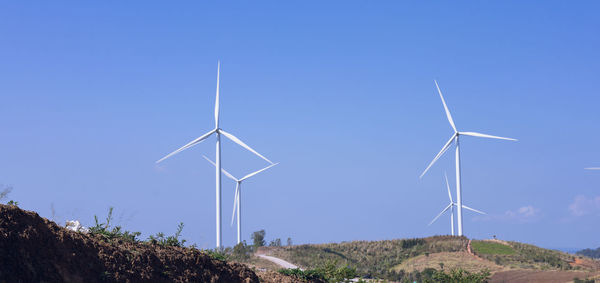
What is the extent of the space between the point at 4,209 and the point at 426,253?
2092 inches

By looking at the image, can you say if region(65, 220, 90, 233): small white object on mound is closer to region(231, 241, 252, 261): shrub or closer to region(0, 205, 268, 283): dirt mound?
region(0, 205, 268, 283): dirt mound

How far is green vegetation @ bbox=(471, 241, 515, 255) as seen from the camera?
197 feet

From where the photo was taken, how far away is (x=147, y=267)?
47.9 ft

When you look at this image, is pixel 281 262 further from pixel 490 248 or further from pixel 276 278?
pixel 276 278

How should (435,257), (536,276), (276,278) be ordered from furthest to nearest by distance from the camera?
(435,257) → (536,276) → (276,278)

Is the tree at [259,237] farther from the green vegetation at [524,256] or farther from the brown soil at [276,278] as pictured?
the brown soil at [276,278]

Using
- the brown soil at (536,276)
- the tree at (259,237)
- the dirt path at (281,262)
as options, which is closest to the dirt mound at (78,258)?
the brown soil at (536,276)

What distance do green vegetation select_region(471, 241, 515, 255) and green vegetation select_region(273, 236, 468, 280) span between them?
128 centimetres

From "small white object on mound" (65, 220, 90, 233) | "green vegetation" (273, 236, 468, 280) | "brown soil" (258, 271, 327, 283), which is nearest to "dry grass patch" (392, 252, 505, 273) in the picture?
"green vegetation" (273, 236, 468, 280)

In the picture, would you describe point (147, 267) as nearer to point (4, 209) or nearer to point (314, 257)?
point (4, 209)

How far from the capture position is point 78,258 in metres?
13.1

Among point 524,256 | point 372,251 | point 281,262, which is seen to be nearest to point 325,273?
point 281,262

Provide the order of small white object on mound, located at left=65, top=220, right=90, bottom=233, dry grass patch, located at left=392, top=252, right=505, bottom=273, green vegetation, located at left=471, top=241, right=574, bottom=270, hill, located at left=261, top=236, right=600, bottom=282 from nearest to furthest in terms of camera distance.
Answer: small white object on mound, located at left=65, top=220, right=90, bottom=233 < hill, located at left=261, top=236, right=600, bottom=282 < dry grass patch, located at left=392, top=252, right=505, bottom=273 < green vegetation, located at left=471, top=241, right=574, bottom=270

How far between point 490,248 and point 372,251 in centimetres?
1293
